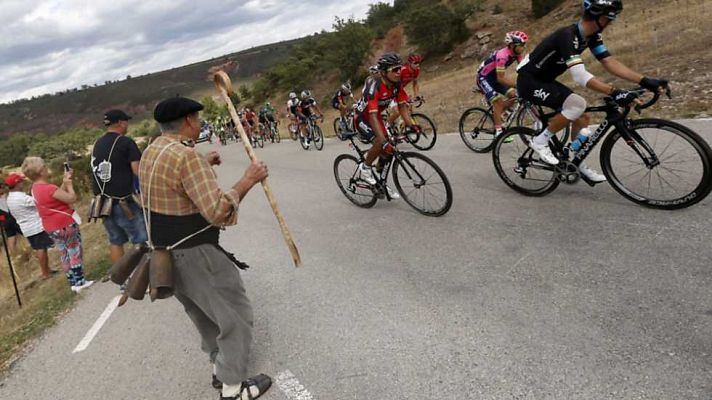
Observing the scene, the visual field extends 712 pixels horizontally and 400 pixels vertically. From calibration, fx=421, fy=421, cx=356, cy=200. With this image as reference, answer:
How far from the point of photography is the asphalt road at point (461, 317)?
257 cm

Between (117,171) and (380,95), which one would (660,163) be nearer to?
(380,95)

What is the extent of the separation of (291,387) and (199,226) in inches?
50.0

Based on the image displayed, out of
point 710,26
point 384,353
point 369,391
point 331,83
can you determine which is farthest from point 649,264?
point 331,83

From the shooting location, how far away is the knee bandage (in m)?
4.55

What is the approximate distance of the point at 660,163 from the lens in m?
4.64

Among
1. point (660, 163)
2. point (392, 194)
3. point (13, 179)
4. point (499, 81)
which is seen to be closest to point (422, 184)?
point (392, 194)

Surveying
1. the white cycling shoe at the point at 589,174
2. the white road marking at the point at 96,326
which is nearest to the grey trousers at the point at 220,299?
the white road marking at the point at 96,326

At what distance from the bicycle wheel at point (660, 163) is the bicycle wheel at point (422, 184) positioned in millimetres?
1806

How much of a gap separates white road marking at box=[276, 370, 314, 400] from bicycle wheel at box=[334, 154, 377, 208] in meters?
3.58

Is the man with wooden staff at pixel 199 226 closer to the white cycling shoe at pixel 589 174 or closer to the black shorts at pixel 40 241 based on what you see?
the white cycling shoe at pixel 589 174

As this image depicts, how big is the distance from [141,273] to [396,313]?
195 centimetres

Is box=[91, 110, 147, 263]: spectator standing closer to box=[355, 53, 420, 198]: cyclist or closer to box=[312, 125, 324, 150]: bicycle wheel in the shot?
box=[355, 53, 420, 198]: cyclist

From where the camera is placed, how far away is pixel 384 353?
3.02 meters

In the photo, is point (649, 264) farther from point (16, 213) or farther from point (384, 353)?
point (16, 213)
